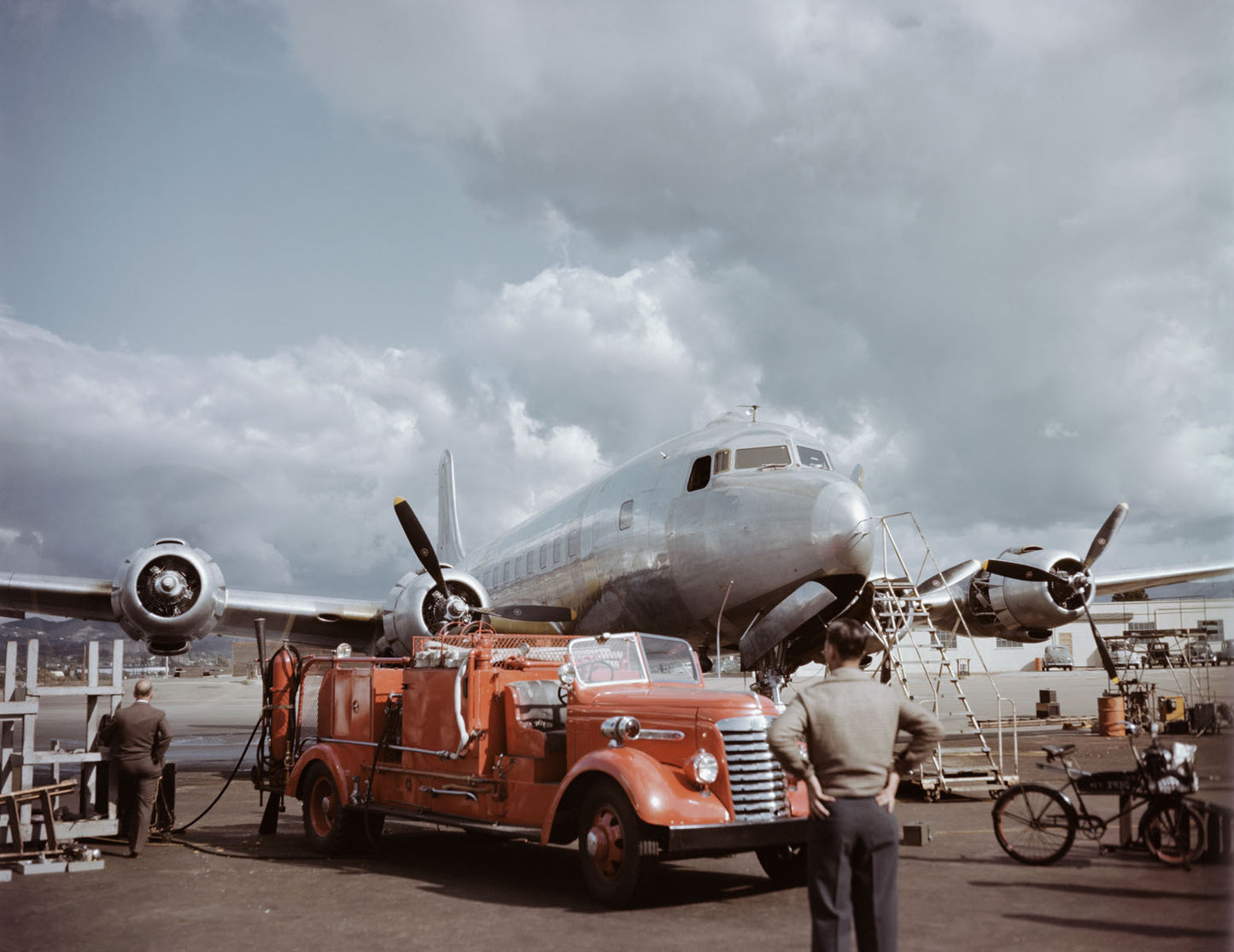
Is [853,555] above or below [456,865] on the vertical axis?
above

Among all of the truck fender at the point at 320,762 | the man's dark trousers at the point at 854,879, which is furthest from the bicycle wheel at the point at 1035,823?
the truck fender at the point at 320,762

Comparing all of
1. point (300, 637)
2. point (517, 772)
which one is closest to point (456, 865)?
point (517, 772)

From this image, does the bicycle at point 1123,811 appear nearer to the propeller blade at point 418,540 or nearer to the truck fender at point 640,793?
the truck fender at point 640,793

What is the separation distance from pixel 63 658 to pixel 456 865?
4977 millimetres

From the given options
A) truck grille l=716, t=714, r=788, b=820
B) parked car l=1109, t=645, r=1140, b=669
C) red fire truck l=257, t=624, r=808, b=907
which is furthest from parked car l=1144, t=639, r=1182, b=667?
truck grille l=716, t=714, r=788, b=820

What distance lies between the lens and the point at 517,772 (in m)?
8.11

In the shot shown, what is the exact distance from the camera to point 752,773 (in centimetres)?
709

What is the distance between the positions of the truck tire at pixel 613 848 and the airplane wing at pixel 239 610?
1180cm

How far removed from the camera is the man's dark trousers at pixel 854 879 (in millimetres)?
4219

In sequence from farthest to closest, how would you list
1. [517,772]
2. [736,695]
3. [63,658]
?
[63,658]
[517,772]
[736,695]

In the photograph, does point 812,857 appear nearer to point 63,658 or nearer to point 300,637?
point 63,658

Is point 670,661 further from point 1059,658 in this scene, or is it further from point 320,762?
point 1059,658

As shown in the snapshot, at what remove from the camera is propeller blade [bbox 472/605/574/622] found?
14.8 meters

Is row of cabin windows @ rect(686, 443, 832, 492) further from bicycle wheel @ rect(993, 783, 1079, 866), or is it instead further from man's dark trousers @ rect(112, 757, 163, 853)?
man's dark trousers @ rect(112, 757, 163, 853)
